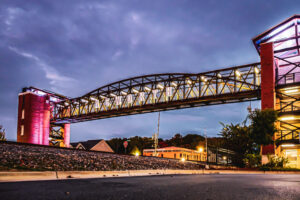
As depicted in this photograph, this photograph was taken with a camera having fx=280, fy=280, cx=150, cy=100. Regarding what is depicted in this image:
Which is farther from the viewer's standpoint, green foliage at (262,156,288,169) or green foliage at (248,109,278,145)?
green foliage at (248,109,278,145)

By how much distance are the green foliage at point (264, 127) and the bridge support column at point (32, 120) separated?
130 ft

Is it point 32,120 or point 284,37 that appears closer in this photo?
point 284,37

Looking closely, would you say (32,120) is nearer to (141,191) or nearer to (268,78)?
(268,78)

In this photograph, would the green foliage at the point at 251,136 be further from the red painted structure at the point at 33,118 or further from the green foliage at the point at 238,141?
the red painted structure at the point at 33,118

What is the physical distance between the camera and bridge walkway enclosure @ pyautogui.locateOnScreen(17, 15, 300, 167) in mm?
31609

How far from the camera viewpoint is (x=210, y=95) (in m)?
45.3

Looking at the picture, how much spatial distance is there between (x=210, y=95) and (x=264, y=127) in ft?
61.1

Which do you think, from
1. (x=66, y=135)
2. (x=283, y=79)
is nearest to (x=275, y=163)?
(x=283, y=79)

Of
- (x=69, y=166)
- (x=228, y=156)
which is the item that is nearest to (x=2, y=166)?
(x=69, y=166)

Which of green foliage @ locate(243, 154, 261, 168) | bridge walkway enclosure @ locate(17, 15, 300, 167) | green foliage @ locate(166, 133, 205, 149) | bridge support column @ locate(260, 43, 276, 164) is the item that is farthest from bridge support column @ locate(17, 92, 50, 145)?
green foliage @ locate(166, 133, 205, 149)

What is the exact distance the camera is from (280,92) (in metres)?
32.3

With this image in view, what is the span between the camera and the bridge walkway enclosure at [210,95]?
31.6 metres

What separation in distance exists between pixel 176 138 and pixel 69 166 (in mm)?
113186

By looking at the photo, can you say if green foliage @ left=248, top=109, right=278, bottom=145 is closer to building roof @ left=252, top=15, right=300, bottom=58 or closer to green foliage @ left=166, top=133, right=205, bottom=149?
building roof @ left=252, top=15, right=300, bottom=58
